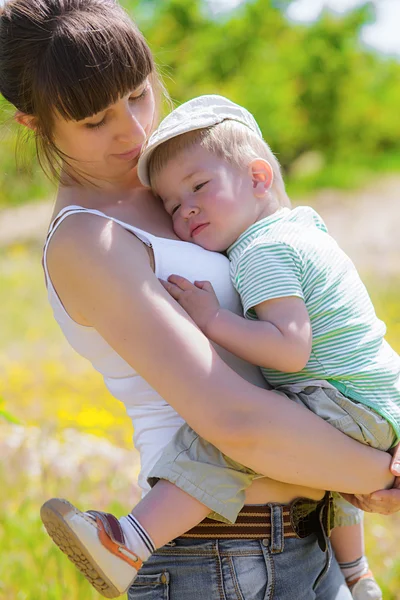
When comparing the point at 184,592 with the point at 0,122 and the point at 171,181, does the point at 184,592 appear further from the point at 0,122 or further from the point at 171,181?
the point at 0,122

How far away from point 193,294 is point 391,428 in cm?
51

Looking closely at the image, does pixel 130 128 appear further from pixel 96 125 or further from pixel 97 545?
pixel 97 545

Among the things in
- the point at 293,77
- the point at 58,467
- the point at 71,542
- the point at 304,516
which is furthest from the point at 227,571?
the point at 293,77

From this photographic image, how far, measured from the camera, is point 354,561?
194 centimetres

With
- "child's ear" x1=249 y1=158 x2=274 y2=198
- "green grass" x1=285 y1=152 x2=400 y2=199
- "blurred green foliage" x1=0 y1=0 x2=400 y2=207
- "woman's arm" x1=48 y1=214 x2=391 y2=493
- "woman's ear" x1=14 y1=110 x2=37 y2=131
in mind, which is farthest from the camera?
"blurred green foliage" x1=0 y1=0 x2=400 y2=207

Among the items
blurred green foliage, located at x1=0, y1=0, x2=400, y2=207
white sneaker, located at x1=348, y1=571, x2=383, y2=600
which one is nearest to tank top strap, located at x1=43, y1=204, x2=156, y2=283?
white sneaker, located at x1=348, y1=571, x2=383, y2=600

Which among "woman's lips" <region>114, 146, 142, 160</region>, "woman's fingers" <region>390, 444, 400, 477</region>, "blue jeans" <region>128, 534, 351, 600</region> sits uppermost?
"woman's lips" <region>114, 146, 142, 160</region>

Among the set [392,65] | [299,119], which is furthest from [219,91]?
[392,65]

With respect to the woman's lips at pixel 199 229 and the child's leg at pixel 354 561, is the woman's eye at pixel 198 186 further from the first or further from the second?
the child's leg at pixel 354 561

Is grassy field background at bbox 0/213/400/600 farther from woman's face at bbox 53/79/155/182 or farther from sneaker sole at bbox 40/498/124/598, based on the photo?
woman's face at bbox 53/79/155/182

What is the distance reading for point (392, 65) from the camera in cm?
1677

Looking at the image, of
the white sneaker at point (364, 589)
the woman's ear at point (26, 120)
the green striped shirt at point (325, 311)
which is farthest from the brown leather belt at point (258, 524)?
the woman's ear at point (26, 120)

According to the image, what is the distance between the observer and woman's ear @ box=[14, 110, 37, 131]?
1.72 meters

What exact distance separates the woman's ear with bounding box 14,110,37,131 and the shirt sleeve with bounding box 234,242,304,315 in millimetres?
550
